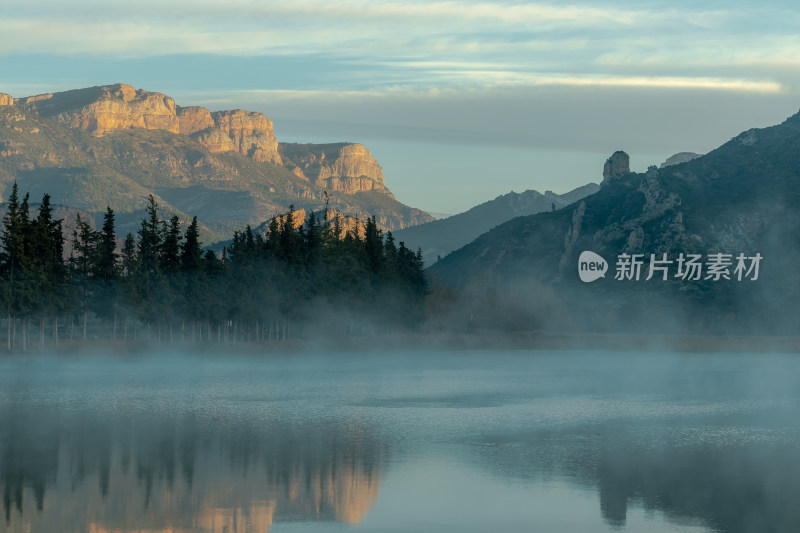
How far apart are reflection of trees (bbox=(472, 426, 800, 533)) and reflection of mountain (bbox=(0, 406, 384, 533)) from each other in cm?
679

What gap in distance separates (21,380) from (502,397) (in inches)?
A: 1518

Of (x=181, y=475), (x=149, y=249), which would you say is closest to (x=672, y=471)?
(x=181, y=475)

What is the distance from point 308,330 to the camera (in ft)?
522

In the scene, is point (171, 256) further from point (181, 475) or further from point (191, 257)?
point (181, 475)

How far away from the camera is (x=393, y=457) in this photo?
37.8 meters

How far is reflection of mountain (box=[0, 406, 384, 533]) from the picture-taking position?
2616 cm

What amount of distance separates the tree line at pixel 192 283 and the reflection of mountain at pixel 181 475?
2718 inches

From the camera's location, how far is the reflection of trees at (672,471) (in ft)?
89.5

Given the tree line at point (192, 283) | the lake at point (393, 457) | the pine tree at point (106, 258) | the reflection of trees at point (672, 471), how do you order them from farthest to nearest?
the pine tree at point (106, 258), the tree line at point (192, 283), the reflection of trees at point (672, 471), the lake at point (393, 457)

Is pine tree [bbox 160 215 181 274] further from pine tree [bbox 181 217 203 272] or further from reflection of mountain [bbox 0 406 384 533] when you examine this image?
reflection of mountain [bbox 0 406 384 533]

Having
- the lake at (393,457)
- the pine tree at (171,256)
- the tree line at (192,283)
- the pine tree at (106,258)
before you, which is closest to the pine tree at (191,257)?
the tree line at (192,283)

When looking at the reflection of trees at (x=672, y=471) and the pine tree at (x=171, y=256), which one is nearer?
the reflection of trees at (x=672, y=471)

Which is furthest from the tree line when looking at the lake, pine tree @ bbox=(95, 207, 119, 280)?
the lake

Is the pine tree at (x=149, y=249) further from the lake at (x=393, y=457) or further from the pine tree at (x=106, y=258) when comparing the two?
the lake at (x=393, y=457)
